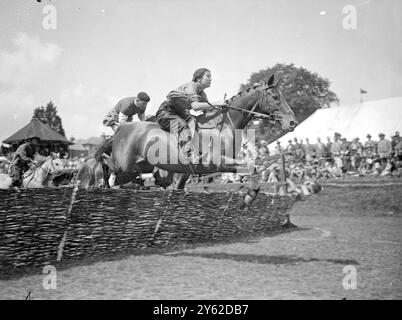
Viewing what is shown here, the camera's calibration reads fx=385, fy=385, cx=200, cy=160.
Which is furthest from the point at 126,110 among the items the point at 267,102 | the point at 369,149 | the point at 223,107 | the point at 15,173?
the point at 369,149

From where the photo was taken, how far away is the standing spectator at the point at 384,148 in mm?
17523

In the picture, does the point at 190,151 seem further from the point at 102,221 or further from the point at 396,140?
the point at 396,140

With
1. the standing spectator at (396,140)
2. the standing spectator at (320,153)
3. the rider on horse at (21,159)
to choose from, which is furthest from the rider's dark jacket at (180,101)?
the standing spectator at (320,153)

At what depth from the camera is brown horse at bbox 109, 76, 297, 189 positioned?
774cm

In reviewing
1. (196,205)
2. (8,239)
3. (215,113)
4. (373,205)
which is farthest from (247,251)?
(373,205)

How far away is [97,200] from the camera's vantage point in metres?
7.47

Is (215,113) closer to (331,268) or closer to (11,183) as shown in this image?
(331,268)

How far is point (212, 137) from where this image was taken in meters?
7.84

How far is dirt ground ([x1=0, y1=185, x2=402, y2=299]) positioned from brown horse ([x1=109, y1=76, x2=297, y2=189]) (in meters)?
1.89

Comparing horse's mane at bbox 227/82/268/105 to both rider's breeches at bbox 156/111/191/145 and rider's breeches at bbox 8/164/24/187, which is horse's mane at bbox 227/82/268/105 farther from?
rider's breeches at bbox 8/164/24/187

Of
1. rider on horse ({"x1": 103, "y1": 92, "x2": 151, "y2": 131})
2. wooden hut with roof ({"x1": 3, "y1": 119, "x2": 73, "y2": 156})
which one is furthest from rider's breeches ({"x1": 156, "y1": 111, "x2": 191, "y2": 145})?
wooden hut with roof ({"x1": 3, "y1": 119, "x2": 73, "y2": 156})

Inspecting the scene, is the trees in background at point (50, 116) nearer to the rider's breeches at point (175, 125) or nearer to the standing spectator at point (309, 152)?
the standing spectator at point (309, 152)

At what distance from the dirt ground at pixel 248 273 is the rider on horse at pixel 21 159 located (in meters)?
6.08

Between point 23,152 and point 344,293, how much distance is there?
401 inches
